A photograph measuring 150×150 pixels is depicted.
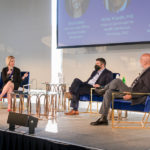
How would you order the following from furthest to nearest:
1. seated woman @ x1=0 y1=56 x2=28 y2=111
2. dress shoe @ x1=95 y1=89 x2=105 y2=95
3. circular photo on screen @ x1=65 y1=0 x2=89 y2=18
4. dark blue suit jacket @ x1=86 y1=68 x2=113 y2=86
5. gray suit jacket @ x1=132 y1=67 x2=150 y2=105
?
circular photo on screen @ x1=65 y1=0 x2=89 y2=18 → seated woman @ x1=0 y1=56 x2=28 y2=111 → dark blue suit jacket @ x1=86 y1=68 x2=113 y2=86 → dress shoe @ x1=95 y1=89 x2=105 y2=95 → gray suit jacket @ x1=132 y1=67 x2=150 y2=105

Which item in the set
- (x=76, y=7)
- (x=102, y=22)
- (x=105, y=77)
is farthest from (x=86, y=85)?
(x=76, y=7)

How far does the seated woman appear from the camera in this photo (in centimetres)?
593

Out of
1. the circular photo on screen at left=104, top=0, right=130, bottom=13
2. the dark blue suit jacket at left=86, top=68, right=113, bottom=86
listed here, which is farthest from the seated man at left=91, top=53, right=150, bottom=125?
the circular photo on screen at left=104, top=0, right=130, bottom=13

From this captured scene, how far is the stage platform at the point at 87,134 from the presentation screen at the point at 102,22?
76.1 inches

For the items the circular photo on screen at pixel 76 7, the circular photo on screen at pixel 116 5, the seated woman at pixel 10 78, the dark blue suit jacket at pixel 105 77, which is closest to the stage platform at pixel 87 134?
the dark blue suit jacket at pixel 105 77

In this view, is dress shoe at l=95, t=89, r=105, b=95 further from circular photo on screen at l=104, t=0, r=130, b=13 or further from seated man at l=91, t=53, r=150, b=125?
circular photo on screen at l=104, t=0, r=130, b=13

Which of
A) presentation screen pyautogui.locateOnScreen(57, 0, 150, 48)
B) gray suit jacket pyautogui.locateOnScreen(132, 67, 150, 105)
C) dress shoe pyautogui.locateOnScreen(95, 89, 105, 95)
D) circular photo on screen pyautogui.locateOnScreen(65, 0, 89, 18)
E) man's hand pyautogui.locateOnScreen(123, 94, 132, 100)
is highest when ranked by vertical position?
circular photo on screen pyautogui.locateOnScreen(65, 0, 89, 18)

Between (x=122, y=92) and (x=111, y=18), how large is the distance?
7.44 ft

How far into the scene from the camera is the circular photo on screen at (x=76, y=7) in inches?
258

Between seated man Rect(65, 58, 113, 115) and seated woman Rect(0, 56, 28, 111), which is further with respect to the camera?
seated woman Rect(0, 56, 28, 111)

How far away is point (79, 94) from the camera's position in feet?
18.0

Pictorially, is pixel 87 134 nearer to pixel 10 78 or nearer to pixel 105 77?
pixel 105 77

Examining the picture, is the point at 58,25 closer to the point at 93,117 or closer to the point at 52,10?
the point at 52,10

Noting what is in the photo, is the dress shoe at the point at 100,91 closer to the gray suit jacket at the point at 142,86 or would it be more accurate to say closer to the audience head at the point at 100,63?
the audience head at the point at 100,63
